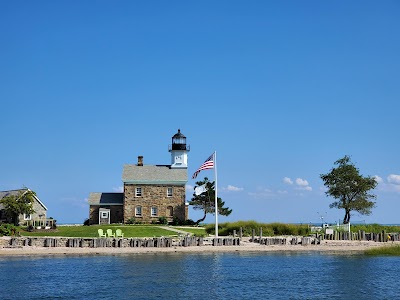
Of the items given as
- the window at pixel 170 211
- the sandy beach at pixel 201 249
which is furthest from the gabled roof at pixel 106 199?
the sandy beach at pixel 201 249

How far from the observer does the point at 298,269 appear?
3331 centimetres

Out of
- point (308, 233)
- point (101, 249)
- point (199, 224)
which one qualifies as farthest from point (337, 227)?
point (101, 249)

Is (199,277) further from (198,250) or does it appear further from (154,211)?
(154,211)

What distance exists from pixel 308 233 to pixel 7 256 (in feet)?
89.5

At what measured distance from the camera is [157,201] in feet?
213

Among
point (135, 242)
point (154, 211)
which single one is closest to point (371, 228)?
point (154, 211)

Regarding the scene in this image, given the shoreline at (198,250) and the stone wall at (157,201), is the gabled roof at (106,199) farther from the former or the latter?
the shoreline at (198,250)

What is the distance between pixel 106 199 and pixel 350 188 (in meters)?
28.4

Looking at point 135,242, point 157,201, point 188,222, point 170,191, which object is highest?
point 170,191

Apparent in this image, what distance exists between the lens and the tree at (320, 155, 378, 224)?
6100 centimetres

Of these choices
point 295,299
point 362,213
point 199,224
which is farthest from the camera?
point 199,224

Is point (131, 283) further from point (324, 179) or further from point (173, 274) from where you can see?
point (324, 179)

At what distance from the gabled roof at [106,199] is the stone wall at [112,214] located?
47cm

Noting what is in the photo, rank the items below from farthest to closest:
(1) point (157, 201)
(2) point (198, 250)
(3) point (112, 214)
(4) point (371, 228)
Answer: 1. (3) point (112, 214)
2. (1) point (157, 201)
3. (4) point (371, 228)
4. (2) point (198, 250)
